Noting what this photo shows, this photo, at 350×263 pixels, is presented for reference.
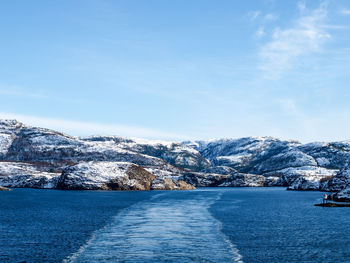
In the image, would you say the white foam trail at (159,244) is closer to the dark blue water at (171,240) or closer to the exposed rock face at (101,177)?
the dark blue water at (171,240)

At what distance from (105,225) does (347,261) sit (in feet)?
114

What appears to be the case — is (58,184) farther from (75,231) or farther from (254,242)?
(254,242)

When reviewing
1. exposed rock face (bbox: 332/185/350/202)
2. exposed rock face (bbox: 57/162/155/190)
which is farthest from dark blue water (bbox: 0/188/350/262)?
exposed rock face (bbox: 57/162/155/190)

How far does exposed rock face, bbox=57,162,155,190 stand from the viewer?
177m

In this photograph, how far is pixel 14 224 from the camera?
2156 inches

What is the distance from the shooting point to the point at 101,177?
582 ft

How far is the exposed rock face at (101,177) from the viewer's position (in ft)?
581

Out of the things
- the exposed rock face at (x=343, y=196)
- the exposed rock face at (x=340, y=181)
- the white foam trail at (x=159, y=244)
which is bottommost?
the white foam trail at (x=159, y=244)

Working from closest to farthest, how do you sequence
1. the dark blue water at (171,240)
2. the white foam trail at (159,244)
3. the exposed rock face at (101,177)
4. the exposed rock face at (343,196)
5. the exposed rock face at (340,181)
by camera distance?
1. the white foam trail at (159,244)
2. the dark blue water at (171,240)
3. the exposed rock face at (343,196)
4. the exposed rock face at (340,181)
5. the exposed rock face at (101,177)

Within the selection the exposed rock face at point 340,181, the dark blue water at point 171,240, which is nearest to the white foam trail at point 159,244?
the dark blue water at point 171,240

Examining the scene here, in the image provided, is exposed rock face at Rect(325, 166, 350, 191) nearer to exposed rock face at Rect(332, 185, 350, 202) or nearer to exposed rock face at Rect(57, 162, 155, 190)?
exposed rock face at Rect(332, 185, 350, 202)

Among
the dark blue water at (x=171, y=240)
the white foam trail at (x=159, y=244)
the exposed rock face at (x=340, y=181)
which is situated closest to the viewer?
the white foam trail at (x=159, y=244)

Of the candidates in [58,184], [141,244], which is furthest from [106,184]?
[141,244]

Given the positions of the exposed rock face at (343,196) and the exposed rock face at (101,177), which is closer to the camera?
the exposed rock face at (343,196)
